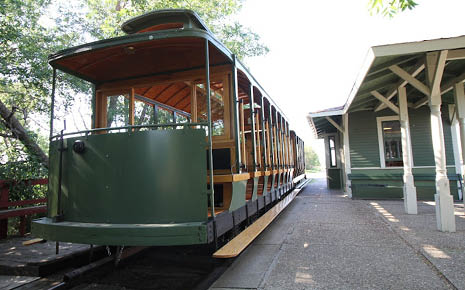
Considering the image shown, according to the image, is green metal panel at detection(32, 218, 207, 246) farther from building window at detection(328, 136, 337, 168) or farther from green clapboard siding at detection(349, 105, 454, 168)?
building window at detection(328, 136, 337, 168)

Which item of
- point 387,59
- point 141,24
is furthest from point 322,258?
point 387,59

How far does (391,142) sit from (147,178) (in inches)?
357

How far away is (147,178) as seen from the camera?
2.70 metres

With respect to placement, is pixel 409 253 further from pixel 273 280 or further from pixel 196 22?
pixel 196 22

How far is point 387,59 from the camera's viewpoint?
5402 millimetres

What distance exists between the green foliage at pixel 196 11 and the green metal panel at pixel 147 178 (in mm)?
8664

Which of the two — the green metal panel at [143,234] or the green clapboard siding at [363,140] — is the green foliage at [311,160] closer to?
the green clapboard siding at [363,140]

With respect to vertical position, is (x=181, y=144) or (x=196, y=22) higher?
(x=196, y=22)

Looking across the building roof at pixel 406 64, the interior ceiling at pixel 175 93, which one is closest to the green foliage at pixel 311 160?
the building roof at pixel 406 64

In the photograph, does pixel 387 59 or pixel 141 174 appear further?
pixel 387 59

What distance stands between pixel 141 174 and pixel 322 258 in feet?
7.89

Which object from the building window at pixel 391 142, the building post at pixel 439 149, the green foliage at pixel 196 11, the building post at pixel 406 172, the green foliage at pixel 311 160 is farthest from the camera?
the green foliage at pixel 311 160

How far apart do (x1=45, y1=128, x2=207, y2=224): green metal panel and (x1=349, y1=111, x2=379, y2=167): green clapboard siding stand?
26.9ft

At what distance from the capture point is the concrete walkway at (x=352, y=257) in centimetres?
272
